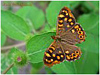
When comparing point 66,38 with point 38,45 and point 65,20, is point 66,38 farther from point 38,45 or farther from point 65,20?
point 38,45

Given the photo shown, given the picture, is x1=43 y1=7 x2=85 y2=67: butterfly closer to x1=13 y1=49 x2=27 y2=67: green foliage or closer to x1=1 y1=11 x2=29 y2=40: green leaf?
x1=13 y1=49 x2=27 y2=67: green foliage

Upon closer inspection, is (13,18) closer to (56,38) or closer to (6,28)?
(6,28)

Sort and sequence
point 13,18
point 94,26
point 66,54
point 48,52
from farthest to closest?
point 94,26, point 13,18, point 66,54, point 48,52

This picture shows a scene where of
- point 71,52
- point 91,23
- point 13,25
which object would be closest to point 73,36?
point 71,52

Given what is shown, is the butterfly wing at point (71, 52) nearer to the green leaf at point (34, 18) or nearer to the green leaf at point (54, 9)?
the green leaf at point (54, 9)

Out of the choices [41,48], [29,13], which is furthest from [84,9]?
[41,48]

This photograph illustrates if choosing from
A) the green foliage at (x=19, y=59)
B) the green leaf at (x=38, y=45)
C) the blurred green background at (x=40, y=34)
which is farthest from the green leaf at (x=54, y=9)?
the green foliage at (x=19, y=59)

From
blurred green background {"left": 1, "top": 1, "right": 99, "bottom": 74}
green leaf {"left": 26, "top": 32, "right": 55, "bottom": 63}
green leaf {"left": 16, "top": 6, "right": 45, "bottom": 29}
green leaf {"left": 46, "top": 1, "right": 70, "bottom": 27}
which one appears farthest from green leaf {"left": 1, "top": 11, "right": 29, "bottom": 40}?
green leaf {"left": 16, "top": 6, "right": 45, "bottom": 29}
